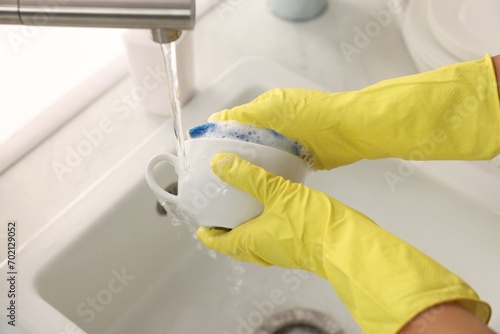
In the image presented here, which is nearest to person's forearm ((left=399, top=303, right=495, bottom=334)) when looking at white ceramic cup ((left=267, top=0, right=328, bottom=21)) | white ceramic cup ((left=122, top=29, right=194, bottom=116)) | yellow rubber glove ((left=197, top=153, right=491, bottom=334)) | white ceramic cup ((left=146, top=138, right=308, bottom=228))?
yellow rubber glove ((left=197, top=153, right=491, bottom=334))

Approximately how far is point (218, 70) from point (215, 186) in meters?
0.34

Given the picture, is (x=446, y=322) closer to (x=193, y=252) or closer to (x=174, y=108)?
(x=174, y=108)

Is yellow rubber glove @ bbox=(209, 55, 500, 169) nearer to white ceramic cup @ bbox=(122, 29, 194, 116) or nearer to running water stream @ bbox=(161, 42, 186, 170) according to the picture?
running water stream @ bbox=(161, 42, 186, 170)

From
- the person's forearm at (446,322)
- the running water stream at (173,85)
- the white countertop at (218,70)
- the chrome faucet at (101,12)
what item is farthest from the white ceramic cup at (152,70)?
the person's forearm at (446,322)

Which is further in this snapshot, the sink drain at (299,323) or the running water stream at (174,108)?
the sink drain at (299,323)

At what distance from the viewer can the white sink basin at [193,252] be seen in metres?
0.70

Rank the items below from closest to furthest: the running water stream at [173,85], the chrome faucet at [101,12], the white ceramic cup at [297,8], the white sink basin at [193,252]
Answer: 1. the chrome faucet at [101,12]
2. the running water stream at [173,85]
3. the white sink basin at [193,252]
4. the white ceramic cup at [297,8]

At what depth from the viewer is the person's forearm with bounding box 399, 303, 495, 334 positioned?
462 millimetres

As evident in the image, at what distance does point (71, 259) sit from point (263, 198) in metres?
0.26

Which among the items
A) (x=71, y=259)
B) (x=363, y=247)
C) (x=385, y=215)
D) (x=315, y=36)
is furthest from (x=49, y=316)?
(x=315, y=36)

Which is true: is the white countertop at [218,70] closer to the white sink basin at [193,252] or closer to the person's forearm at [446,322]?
the white sink basin at [193,252]

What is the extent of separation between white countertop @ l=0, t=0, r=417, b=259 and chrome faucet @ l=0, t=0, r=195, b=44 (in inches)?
13.5

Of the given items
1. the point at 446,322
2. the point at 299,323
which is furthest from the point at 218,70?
the point at 446,322

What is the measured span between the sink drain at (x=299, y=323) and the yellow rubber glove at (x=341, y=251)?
21 cm
